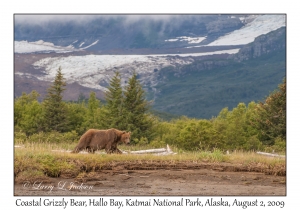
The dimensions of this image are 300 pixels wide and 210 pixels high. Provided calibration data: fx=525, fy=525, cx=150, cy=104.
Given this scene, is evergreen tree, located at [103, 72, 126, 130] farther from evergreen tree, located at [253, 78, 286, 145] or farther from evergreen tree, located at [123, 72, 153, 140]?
evergreen tree, located at [253, 78, 286, 145]

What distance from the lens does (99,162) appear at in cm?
1716

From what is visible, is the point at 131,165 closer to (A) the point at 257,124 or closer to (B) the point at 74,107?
(A) the point at 257,124

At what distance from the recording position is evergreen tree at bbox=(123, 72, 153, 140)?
2067 inches

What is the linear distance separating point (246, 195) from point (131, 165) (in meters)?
4.41

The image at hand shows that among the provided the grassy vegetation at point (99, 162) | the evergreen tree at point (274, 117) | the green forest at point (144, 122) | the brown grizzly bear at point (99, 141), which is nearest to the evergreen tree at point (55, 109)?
the green forest at point (144, 122)

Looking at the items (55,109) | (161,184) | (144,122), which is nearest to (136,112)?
(144,122)

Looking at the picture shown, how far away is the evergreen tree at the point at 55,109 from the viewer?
195ft

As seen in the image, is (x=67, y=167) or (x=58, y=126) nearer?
(x=67, y=167)

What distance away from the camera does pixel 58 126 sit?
59500mm

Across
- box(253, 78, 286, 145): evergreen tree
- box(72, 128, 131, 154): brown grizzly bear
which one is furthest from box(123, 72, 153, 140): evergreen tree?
box(72, 128, 131, 154): brown grizzly bear

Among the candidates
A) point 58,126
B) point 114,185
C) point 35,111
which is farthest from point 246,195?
point 35,111

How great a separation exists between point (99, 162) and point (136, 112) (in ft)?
122

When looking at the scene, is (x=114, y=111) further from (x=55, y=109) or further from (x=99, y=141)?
(x=99, y=141)

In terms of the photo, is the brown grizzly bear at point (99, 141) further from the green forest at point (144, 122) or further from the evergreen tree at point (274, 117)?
the evergreen tree at point (274, 117)
